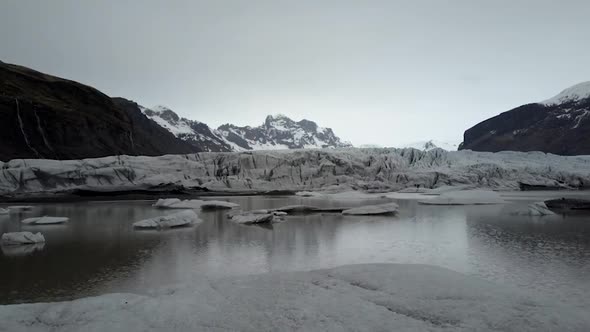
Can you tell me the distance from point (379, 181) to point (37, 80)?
32.2 m

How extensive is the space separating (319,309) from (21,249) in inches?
275

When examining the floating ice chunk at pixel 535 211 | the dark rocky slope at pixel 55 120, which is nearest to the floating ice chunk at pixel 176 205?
the floating ice chunk at pixel 535 211

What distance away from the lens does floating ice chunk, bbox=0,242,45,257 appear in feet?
23.9

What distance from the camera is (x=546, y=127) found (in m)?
75.8

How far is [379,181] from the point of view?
2748 cm

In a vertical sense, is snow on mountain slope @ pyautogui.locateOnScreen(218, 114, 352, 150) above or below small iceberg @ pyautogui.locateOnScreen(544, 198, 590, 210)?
above

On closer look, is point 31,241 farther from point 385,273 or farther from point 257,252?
point 385,273

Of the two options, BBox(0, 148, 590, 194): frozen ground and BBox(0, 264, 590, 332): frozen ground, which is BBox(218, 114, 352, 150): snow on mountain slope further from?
BBox(0, 264, 590, 332): frozen ground

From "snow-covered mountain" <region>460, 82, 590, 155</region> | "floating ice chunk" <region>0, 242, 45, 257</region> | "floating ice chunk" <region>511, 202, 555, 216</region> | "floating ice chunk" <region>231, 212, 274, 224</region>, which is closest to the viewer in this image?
"floating ice chunk" <region>0, 242, 45, 257</region>

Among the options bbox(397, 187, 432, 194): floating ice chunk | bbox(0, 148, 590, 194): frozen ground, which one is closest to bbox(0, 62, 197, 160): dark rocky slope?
bbox(0, 148, 590, 194): frozen ground

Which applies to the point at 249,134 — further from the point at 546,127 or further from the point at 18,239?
the point at 18,239

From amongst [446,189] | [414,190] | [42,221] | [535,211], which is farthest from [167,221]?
[414,190]

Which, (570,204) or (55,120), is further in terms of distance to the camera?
(55,120)

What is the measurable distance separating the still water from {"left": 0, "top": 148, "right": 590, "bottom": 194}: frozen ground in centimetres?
1154
